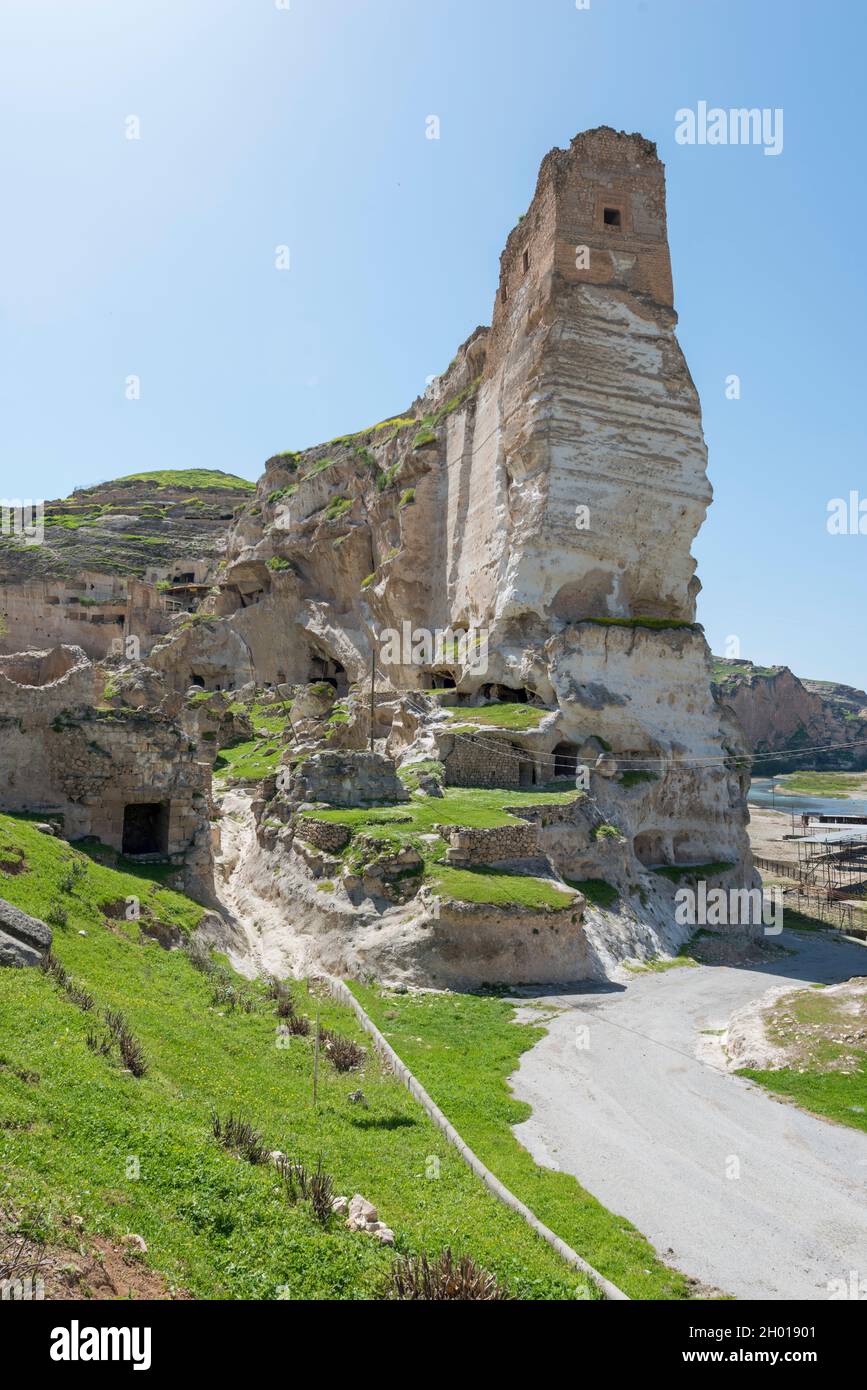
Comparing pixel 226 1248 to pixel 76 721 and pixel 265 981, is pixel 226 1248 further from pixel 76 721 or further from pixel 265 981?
pixel 76 721

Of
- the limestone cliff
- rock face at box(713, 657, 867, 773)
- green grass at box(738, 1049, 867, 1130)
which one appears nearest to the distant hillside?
the limestone cliff

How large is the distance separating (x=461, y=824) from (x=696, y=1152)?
10.7 metres

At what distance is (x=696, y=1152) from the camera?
32.3 ft

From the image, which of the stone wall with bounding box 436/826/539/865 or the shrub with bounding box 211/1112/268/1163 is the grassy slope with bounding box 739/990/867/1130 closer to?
the stone wall with bounding box 436/826/539/865

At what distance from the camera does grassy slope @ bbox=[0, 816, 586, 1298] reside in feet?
16.8

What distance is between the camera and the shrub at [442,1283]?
530 centimetres

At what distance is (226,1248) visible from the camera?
527cm

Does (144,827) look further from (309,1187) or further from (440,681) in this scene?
(440,681)

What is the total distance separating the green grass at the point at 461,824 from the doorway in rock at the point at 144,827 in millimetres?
4427

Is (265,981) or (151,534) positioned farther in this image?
(151,534)

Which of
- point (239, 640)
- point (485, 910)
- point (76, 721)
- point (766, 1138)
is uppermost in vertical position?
point (239, 640)
